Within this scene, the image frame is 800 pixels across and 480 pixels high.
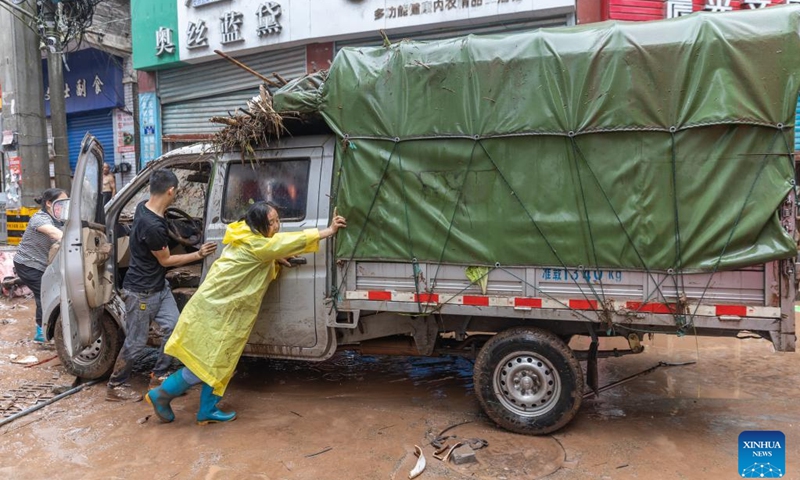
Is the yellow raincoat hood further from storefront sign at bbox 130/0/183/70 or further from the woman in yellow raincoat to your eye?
storefront sign at bbox 130/0/183/70

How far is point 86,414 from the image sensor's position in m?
4.22

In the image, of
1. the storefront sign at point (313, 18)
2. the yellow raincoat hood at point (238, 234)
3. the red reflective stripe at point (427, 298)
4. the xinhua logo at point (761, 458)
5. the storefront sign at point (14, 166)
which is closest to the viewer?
the xinhua logo at point (761, 458)

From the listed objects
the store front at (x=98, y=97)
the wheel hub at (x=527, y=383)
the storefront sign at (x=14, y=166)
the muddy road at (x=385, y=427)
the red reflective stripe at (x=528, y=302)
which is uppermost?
the store front at (x=98, y=97)

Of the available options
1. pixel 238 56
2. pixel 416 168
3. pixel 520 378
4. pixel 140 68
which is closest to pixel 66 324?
pixel 416 168

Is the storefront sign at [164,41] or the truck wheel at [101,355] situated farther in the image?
the storefront sign at [164,41]

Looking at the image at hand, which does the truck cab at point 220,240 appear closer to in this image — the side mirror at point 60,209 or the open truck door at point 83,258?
the open truck door at point 83,258

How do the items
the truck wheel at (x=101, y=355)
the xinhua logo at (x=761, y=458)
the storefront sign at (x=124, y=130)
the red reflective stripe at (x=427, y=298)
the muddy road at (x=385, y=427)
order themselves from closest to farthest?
the xinhua logo at (x=761, y=458) < the muddy road at (x=385, y=427) < the red reflective stripe at (x=427, y=298) < the truck wheel at (x=101, y=355) < the storefront sign at (x=124, y=130)

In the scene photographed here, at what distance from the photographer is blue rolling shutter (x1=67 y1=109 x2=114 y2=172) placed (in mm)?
13508

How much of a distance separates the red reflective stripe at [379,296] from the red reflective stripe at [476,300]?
0.53 metres

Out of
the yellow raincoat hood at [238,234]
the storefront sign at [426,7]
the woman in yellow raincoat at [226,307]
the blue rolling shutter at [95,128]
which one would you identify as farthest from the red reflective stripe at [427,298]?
the blue rolling shutter at [95,128]

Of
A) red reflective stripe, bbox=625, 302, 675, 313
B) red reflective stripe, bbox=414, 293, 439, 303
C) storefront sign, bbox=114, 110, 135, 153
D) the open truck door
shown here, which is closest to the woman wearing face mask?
the open truck door

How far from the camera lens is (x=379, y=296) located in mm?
3867

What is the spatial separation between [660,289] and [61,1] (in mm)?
11676

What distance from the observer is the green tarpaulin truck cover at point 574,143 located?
3.19 meters
